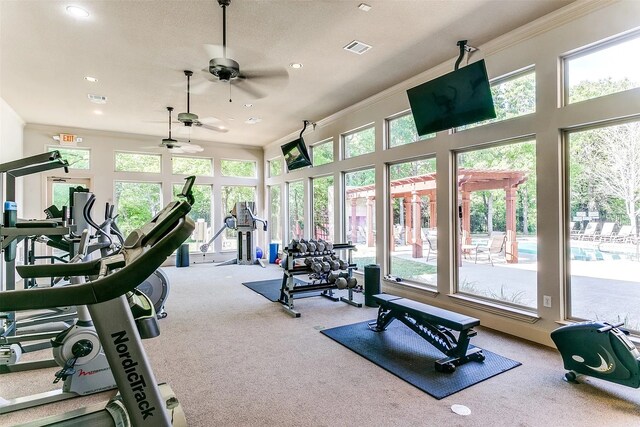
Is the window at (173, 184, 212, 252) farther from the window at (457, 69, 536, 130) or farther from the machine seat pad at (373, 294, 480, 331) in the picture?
the window at (457, 69, 536, 130)

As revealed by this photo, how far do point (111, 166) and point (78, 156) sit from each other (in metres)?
0.68

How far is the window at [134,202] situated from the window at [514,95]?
7.33m

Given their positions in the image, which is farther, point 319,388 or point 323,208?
point 323,208

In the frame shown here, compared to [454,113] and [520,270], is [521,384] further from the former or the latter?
[454,113]

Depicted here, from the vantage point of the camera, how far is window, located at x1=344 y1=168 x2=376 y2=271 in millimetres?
5834

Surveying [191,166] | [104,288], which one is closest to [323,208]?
[191,166]

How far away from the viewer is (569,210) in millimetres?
3314

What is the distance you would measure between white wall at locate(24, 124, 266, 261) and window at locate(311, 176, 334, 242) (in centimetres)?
276

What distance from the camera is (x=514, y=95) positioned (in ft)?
12.3

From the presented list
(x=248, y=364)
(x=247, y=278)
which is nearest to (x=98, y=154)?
(x=247, y=278)

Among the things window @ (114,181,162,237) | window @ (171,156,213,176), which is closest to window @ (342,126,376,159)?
window @ (171,156,213,176)

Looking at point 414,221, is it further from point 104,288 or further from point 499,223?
point 104,288

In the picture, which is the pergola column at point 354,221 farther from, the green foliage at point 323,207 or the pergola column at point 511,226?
the pergola column at point 511,226

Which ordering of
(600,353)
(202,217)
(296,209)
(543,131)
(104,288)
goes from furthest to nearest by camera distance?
(202,217)
(296,209)
(543,131)
(600,353)
(104,288)
